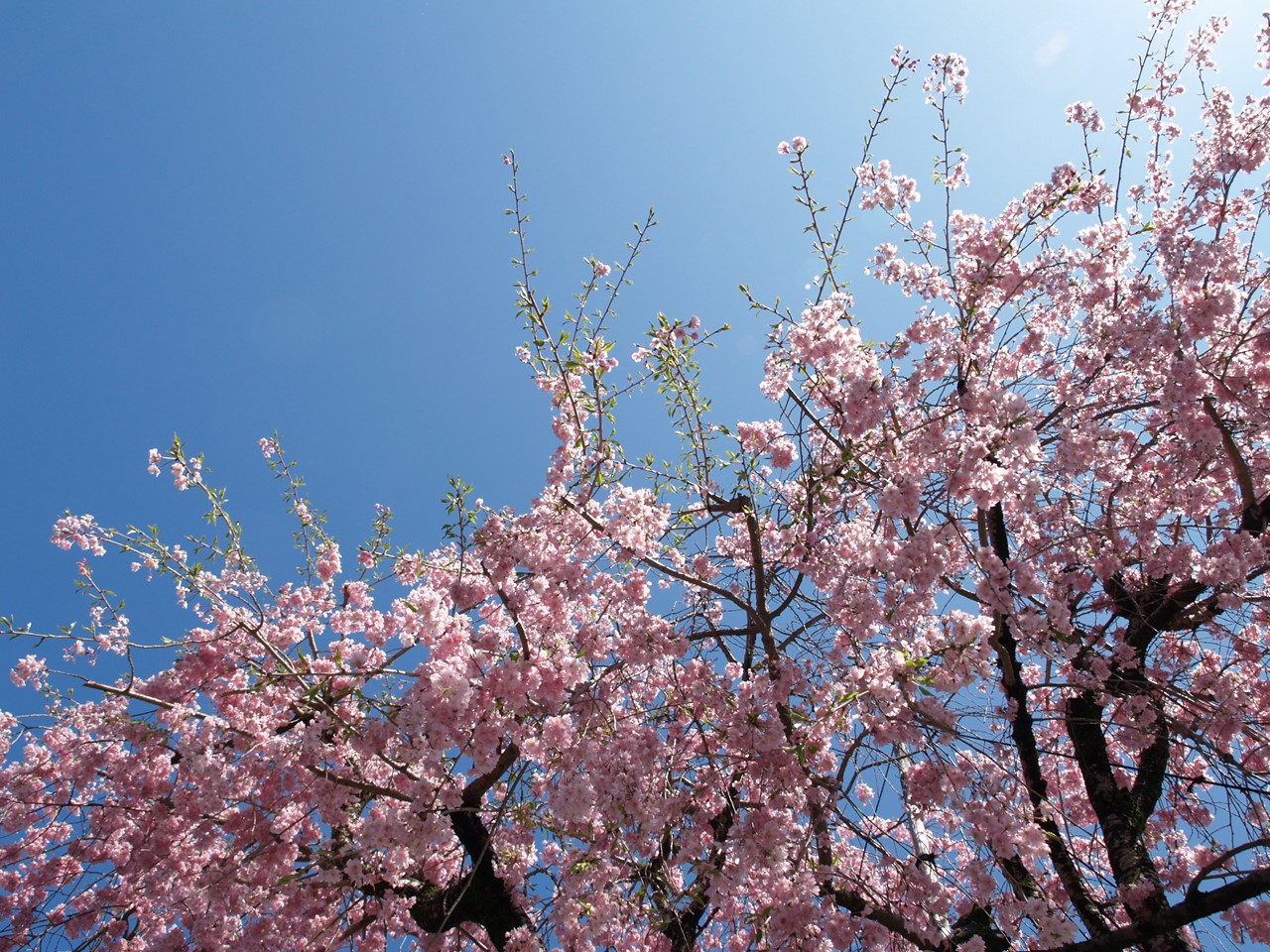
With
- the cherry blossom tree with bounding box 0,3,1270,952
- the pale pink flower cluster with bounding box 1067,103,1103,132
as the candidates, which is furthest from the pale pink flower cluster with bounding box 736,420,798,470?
the pale pink flower cluster with bounding box 1067,103,1103,132

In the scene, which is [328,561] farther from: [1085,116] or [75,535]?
[1085,116]

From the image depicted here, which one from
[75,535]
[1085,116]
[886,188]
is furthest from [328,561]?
[1085,116]

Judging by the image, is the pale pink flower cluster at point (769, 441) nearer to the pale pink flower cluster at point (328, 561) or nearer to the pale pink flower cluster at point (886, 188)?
the pale pink flower cluster at point (886, 188)

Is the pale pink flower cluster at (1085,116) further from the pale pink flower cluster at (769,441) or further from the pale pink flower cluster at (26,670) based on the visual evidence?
the pale pink flower cluster at (26,670)

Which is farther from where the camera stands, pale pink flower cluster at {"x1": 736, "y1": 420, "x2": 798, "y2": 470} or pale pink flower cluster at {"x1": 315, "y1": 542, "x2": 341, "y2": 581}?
pale pink flower cluster at {"x1": 315, "y1": 542, "x2": 341, "y2": 581}

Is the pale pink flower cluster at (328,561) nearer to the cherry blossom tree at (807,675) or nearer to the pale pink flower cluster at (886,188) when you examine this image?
the cherry blossom tree at (807,675)

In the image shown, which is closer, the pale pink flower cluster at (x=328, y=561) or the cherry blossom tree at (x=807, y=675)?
the cherry blossom tree at (x=807, y=675)

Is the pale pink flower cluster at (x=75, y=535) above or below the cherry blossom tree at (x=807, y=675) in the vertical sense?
above

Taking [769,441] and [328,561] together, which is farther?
[328,561]

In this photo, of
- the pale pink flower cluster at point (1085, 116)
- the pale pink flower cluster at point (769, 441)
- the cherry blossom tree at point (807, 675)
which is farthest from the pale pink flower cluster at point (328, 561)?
the pale pink flower cluster at point (1085, 116)

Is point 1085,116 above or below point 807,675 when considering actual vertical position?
above

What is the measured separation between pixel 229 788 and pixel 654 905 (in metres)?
2.95

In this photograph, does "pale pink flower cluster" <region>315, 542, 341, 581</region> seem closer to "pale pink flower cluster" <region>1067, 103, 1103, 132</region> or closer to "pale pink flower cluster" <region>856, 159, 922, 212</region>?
"pale pink flower cluster" <region>856, 159, 922, 212</region>

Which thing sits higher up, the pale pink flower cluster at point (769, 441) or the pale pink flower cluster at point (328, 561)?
the pale pink flower cluster at point (328, 561)
